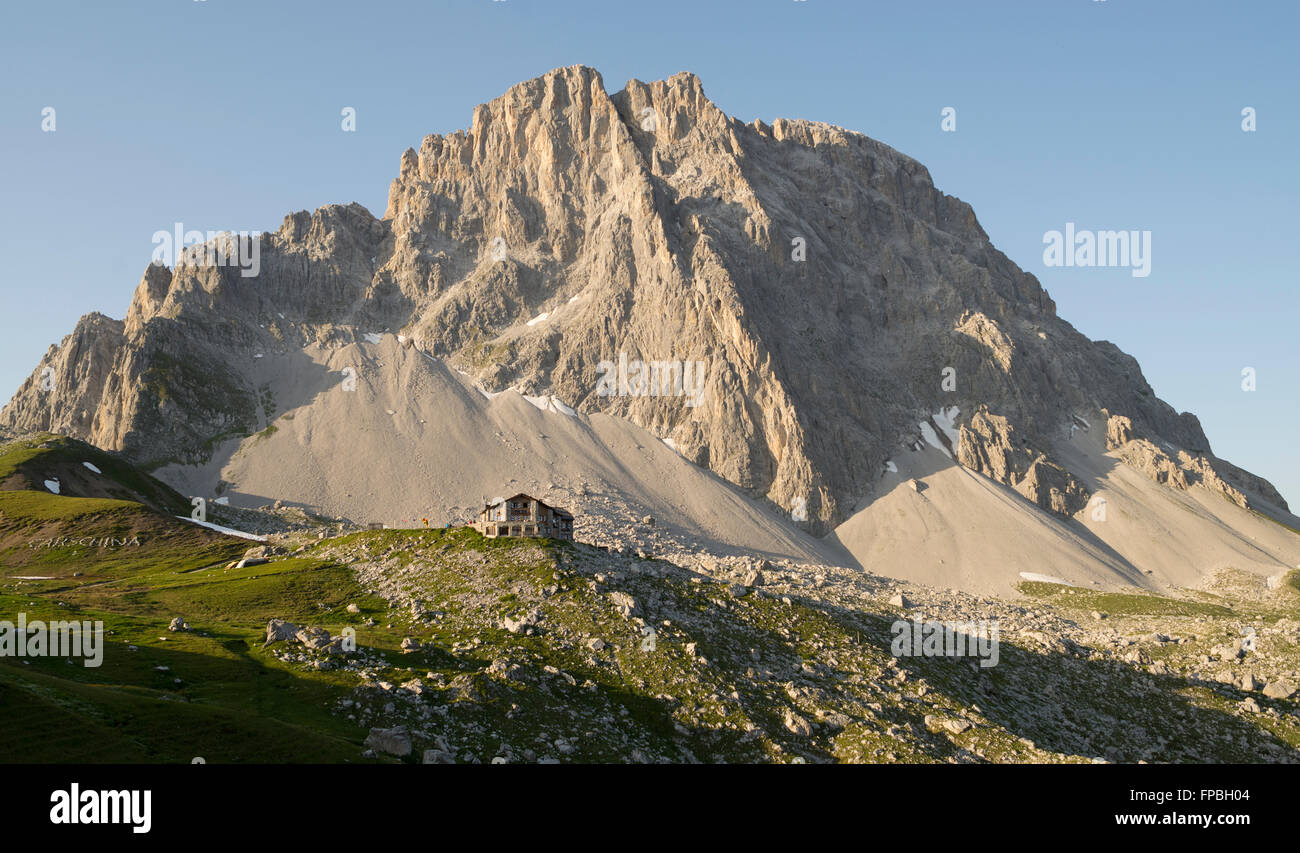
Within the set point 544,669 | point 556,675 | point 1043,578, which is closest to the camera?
point 556,675

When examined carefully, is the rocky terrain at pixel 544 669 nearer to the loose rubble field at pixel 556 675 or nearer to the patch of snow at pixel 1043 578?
the loose rubble field at pixel 556 675

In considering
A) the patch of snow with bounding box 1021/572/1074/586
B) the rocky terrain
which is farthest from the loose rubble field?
the patch of snow with bounding box 1021/572/1074/586

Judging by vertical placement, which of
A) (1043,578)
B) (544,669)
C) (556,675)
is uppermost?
(544,669)

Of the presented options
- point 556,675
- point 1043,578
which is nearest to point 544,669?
point 556,675

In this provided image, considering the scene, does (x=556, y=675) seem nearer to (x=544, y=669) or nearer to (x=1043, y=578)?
(x=544, y=669)

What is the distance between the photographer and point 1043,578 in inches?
6565

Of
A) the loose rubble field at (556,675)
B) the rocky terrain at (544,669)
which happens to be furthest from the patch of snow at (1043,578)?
the loose rubble field at (556,675)

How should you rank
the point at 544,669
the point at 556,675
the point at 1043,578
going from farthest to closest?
1. the point at 1043,578
2. the point at 544,669
3. the point at 556,675

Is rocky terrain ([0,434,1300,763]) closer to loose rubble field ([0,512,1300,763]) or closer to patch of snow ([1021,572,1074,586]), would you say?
loose rubble field ([0,512,1300,763])

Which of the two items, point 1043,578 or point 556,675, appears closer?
point 556,675

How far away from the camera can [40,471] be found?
13638 centimetres

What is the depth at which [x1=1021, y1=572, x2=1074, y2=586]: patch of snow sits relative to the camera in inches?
6467
